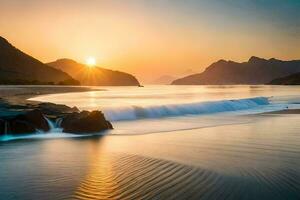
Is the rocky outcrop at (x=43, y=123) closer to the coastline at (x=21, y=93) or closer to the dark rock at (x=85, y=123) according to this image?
the dark rock at (x=85, y=123)

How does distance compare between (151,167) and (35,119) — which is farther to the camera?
(35,119)

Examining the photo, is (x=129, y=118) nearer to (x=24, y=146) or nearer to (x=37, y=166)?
(x=24, y=146)

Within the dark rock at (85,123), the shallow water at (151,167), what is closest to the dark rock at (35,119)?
the dark rock at (85,123)

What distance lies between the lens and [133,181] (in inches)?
461

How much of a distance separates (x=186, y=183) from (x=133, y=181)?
1658 millimetres

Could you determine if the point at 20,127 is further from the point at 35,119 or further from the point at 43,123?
the point at 43,123

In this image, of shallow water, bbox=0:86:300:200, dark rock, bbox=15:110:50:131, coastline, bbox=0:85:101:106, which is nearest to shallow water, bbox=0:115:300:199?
shallow water, bbox=0:86:300:200

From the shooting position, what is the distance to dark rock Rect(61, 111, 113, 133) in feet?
82.1

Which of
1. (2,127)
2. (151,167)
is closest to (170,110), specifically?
(2,127)

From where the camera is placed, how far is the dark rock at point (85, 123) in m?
25.0

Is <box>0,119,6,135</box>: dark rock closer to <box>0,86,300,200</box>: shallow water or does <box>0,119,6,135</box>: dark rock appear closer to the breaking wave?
<box>0,86,300,200</box>: shallow water

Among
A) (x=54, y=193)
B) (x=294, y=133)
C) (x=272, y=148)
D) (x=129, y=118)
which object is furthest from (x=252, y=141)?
(x=129, y=118)

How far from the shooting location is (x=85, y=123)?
83.4 ft

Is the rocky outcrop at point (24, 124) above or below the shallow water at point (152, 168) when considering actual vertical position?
above
